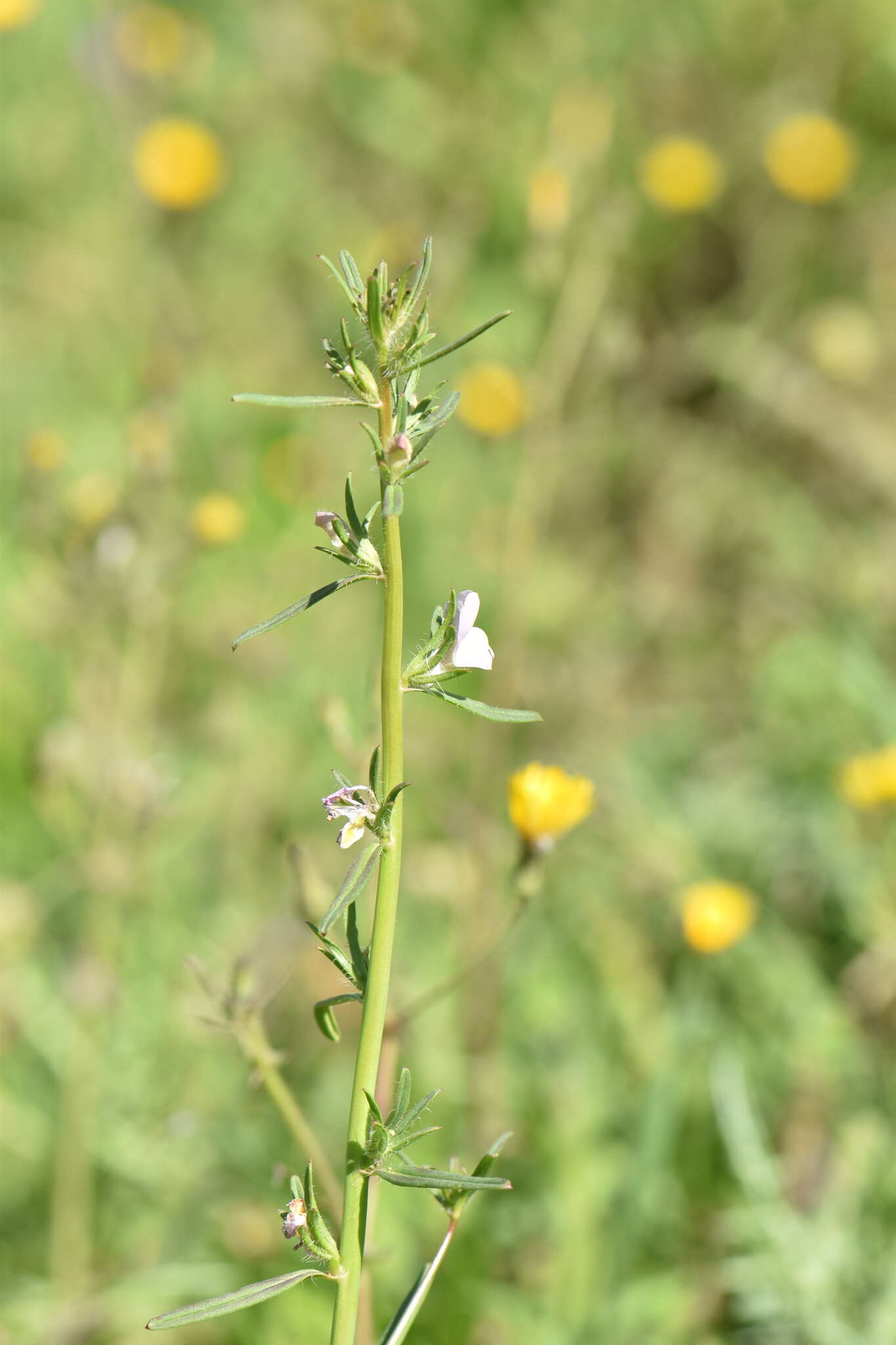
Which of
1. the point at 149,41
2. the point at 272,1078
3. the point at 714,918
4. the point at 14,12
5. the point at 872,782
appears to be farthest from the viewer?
the point at 149,41

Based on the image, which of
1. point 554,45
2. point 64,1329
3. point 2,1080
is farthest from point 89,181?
point 64,1329

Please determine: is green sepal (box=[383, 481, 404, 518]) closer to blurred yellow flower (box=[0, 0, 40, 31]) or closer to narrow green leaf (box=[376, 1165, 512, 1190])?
narrow green leaf (box=[376, 1165, 512, 1190])

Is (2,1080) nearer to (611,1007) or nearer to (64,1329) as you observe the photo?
(64,1329)

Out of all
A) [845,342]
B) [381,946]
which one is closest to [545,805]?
[381,946]

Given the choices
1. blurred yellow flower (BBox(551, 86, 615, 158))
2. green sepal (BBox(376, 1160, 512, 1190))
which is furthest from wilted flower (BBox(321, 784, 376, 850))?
blurred yellow flower (BBox(551, 86, 615, 158))

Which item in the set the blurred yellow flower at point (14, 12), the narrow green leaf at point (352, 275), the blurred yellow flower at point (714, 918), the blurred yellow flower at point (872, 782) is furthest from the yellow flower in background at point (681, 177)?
the narrow green leaf at point (352, 275)

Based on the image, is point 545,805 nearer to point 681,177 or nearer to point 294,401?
point 294,401
